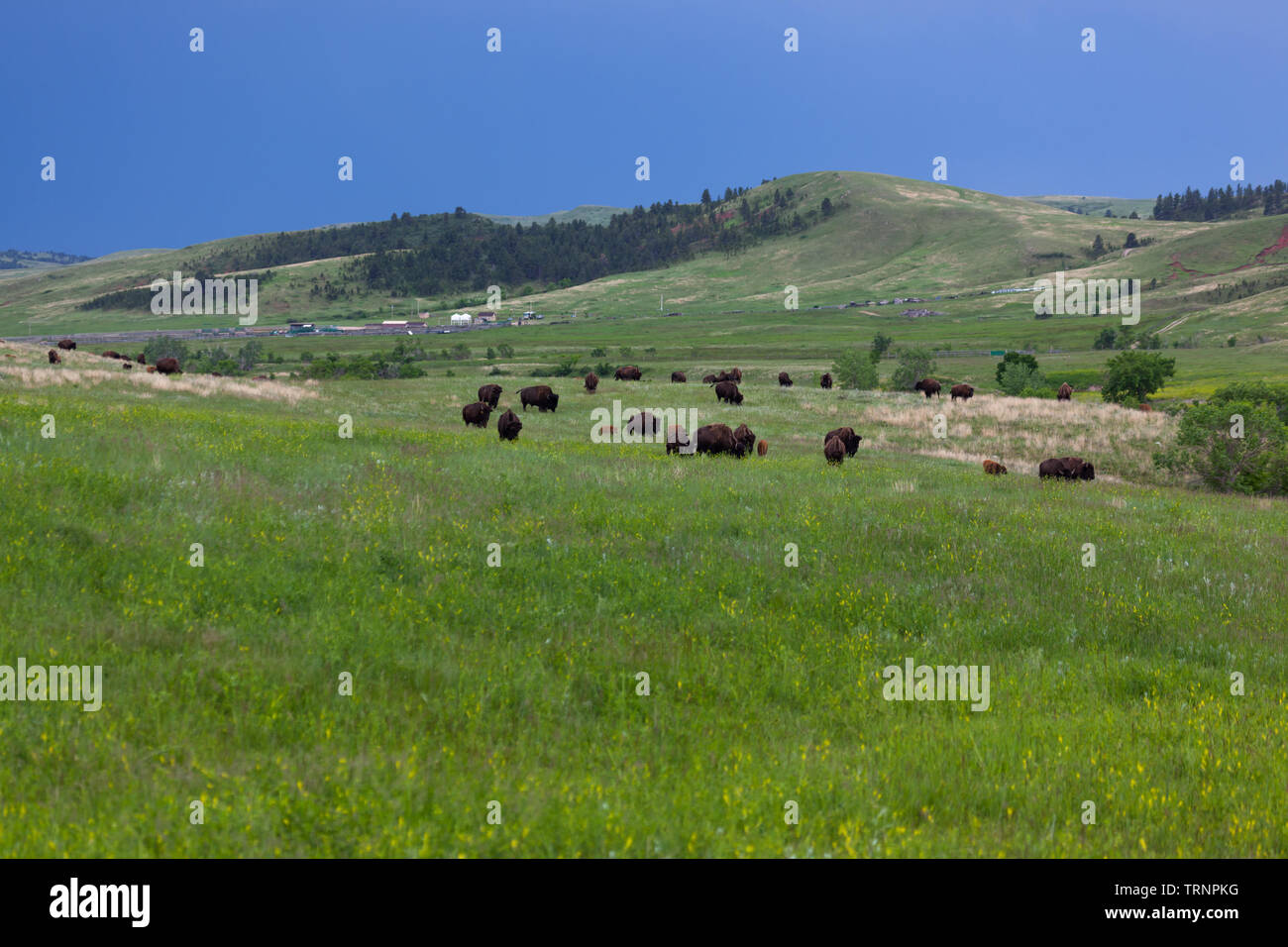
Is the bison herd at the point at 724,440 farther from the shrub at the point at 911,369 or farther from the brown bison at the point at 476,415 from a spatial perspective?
the shrub at the point at 911,369

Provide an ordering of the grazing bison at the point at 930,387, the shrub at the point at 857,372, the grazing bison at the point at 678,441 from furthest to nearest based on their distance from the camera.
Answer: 1. the shrub at the point at 857,372
2. the grazing bison at the point at 930,387
3. the grazing bison at the point at 678,441

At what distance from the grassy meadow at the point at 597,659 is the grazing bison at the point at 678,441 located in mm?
7334

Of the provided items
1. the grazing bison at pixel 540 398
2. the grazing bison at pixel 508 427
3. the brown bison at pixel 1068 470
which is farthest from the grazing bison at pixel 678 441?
the grazing bison at pixel 540 398

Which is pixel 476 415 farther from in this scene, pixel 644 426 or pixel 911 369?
pixel 911 369

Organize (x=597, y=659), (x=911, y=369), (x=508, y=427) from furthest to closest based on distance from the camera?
(x=911, y=369) → (x=508, y=427) → (x=597, y=659)

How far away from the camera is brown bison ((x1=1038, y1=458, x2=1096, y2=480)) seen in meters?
25.8

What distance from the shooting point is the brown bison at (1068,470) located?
84.5 feet

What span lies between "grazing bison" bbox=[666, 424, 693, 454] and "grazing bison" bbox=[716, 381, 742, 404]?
20.0 metres

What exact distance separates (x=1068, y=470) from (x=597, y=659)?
897 inches

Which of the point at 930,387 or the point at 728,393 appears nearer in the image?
the point at 728,393

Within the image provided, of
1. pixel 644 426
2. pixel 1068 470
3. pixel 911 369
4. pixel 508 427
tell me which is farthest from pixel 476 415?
pixel 911 369

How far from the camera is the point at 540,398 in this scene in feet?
131

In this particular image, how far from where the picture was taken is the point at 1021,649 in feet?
30.5

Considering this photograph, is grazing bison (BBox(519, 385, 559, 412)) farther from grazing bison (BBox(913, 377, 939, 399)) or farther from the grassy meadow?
grazing bison (BBox(913, 377, 939, 399))
